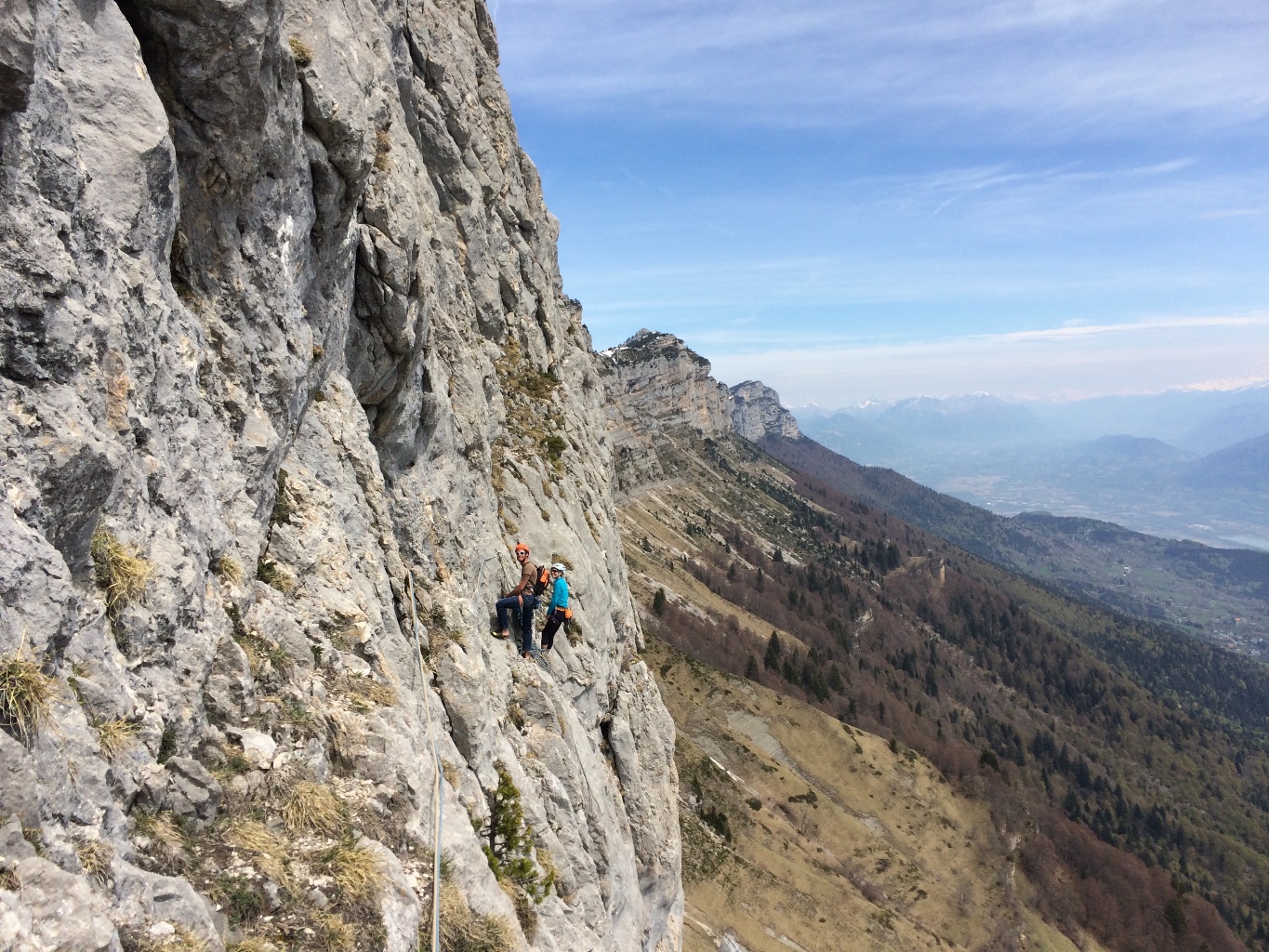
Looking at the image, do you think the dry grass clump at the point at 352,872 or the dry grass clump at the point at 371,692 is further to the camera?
the dry grass clump at the point at 371,692

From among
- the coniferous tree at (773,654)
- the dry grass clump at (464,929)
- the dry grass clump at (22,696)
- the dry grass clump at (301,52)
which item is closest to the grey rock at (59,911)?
the dry grass clump at (22,696)

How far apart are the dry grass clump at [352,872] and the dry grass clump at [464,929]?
3.81 feet

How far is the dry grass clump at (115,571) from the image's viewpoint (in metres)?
7.48

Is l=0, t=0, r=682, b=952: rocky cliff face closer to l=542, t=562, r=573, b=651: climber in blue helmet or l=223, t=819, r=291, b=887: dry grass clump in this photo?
l=223, t=819, r=291, b=887: dry grass clump

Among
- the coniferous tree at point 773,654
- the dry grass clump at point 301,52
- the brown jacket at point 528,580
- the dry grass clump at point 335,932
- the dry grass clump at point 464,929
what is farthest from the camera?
the coniferous tree at point 773,654

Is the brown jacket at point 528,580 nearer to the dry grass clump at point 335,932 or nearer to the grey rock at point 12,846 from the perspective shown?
the dry grass clump at point 335,932

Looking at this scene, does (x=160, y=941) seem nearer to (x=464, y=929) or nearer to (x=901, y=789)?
(x=464, y=929)

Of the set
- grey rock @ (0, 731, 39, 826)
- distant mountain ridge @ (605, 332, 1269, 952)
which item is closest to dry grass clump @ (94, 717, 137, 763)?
grey rock @ (0, 731, 39, 826)

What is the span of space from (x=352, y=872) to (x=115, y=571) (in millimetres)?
4383

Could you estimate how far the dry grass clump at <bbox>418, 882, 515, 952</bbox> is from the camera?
32.0 ft

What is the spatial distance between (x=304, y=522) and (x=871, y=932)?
256 ft

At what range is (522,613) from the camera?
20969 millimetres

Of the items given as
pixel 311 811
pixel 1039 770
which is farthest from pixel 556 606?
pixel 1039 770

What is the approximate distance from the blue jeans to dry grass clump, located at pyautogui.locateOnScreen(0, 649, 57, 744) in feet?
47.0
